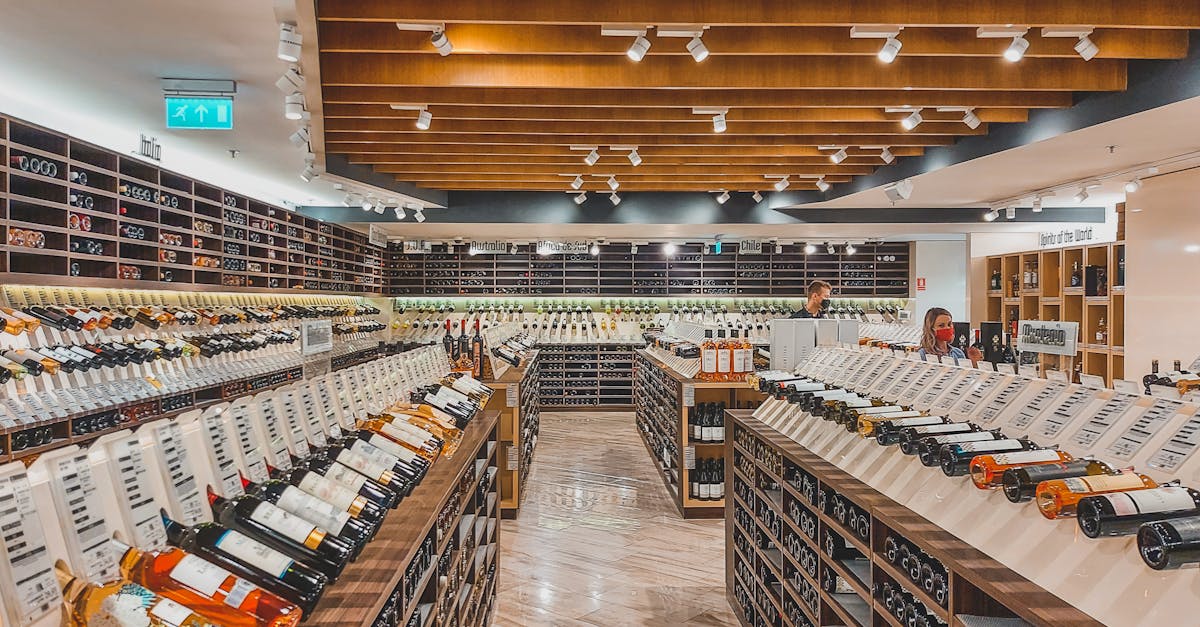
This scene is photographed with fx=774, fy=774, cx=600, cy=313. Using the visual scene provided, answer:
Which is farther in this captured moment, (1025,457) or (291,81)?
(291,81)

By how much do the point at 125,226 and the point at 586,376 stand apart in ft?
25.9

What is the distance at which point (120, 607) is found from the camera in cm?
116

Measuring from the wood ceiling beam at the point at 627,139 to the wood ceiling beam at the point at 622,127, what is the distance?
0.19m

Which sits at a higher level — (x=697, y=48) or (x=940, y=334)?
(x=697, y=48)

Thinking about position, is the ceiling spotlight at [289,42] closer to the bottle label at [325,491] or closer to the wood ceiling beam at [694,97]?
the wood ceiling beam at [694,97]

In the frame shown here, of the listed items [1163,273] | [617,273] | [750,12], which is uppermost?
[750,12]

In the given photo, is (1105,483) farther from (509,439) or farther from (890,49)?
(509,439)

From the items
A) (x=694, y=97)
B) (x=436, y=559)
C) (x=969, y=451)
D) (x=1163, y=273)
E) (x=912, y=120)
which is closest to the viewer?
(x=969, y=451)

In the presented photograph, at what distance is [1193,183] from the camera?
20.9 feet

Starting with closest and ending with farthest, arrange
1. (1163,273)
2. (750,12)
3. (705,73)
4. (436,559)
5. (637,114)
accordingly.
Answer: (436,559), (750,12), (705,73), (637,114), (1163,273)

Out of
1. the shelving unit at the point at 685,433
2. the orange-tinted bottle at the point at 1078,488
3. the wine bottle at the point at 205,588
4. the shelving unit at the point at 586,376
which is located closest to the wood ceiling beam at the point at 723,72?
the shelving unit at the point at 685,433

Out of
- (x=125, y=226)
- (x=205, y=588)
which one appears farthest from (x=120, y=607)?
(x=125, y=226)

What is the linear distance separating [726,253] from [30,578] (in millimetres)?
12761

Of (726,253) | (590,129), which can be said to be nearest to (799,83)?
(590,129)
